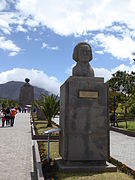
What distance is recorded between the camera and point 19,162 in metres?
7.82

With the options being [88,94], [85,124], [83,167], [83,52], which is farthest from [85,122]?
[83,52]

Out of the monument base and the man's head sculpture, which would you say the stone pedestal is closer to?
the monument base

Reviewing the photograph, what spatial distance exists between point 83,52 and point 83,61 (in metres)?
0.22

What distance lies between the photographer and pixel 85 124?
6223 millimetres

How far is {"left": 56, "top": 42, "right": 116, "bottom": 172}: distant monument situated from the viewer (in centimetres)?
617

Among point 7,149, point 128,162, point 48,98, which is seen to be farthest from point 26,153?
point 48,98

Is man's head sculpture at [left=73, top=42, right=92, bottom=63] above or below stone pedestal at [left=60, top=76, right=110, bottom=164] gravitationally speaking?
above

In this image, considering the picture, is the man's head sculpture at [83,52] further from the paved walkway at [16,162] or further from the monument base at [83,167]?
the paved walkway at [16,162]

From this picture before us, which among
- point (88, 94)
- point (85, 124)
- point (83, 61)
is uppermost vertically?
point (83, 61)

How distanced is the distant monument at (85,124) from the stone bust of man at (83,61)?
29 cm

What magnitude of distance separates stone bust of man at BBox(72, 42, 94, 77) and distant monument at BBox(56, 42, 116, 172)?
0.29 metres

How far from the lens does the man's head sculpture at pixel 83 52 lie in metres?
6.65

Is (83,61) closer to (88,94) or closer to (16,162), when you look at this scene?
(88,94)

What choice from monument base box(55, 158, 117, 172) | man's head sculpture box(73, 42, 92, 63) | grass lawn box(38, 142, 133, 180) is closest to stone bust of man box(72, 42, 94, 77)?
man's head sculpture box(73, 42, 92, 63)
